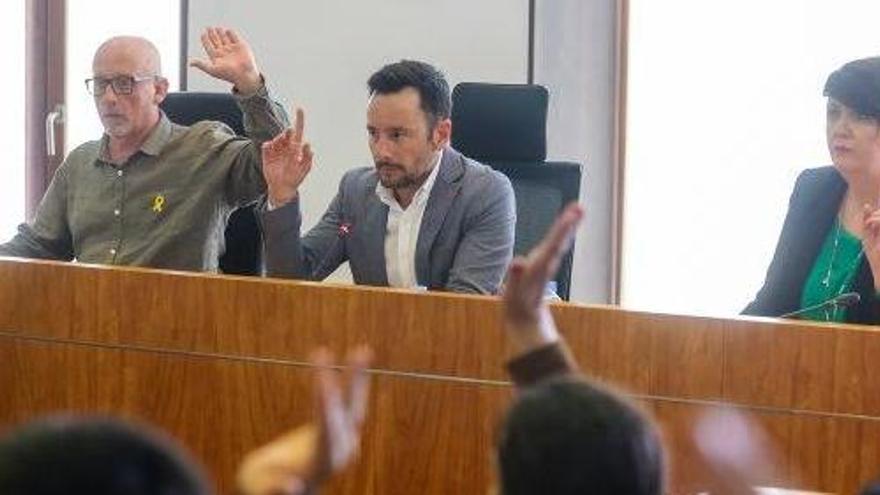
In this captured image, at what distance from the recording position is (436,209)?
3627 mm

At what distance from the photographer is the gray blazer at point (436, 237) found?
3.56m

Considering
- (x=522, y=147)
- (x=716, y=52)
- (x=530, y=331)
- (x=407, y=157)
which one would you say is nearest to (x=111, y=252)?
(x=407, y=157)

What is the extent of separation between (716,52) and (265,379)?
2.62 metres

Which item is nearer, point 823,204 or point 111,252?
point 823,204

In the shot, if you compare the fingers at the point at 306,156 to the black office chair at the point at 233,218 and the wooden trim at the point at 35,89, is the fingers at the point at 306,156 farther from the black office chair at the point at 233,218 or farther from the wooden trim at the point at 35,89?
the wooden trim at the point at 35,89

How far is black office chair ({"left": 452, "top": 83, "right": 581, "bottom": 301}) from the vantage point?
4141 millimetres

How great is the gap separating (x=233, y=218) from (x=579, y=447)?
302cm

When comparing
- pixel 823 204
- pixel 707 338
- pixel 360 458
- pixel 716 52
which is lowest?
pixel 360 458

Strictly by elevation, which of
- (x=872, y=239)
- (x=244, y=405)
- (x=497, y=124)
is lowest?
(x=244, y=405)

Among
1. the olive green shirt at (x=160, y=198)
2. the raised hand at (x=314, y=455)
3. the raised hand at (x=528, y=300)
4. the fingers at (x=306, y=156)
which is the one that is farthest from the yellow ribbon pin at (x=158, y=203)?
the raised hand at (x=314, y=455)

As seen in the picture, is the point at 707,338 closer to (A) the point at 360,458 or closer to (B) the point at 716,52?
(A) the point at 360,458

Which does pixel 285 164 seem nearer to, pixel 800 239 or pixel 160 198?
pixel 160 198

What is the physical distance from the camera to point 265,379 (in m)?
2.85

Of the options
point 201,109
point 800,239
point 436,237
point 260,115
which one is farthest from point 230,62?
point 800,239
